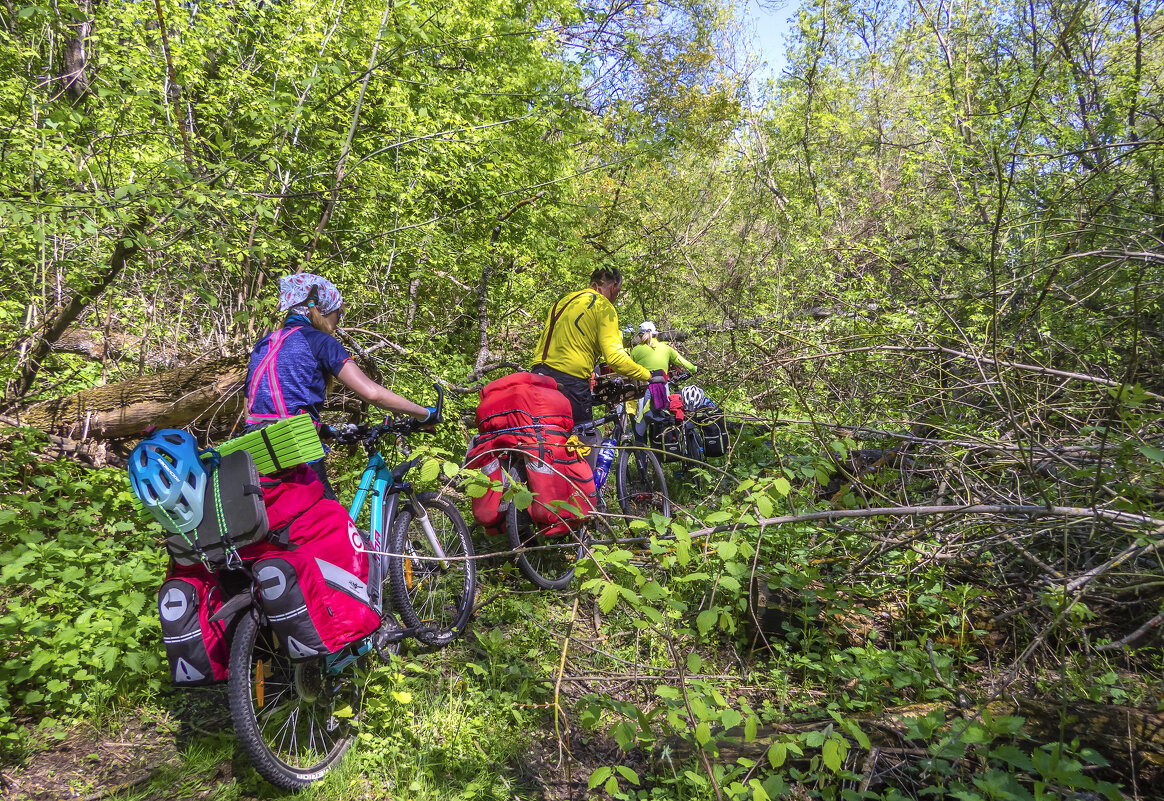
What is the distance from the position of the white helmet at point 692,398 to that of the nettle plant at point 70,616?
4.75m

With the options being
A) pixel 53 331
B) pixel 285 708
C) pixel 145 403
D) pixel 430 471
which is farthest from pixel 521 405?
pixel 53 331

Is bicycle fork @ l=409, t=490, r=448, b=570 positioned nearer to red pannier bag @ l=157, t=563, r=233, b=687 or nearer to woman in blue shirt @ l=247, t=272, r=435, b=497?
woman in blue shirt @ l=247, t=272, r=435, b=497

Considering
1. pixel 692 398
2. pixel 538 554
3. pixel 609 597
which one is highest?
pixel 692 398

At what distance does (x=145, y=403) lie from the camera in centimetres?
498

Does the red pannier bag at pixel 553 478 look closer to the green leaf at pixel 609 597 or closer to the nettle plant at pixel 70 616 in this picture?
the green leaf at pixel 609 597

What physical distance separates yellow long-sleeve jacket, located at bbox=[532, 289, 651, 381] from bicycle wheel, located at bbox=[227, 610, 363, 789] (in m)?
2.76

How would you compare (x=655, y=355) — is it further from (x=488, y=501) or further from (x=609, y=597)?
(x=609, y=597)

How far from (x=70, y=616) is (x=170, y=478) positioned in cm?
167

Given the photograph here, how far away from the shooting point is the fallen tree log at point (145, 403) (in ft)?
16.0

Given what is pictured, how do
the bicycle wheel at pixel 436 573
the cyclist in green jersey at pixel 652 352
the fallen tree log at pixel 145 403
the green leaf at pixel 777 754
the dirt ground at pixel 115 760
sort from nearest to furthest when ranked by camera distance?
the green leaf at pixel 777 754, the dirt ground at pixel 115 760, the bicycle wheel at pixel 436 573, the fallen tree log at pixel 145 403, the cyclist in green jersey at pixel 652 352

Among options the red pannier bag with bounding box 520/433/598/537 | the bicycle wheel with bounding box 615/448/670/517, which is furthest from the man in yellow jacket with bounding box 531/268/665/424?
the bicycle wheel with bounding box 615/448/670/517

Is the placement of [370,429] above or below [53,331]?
below

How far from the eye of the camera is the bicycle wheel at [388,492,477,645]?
339 centimetres

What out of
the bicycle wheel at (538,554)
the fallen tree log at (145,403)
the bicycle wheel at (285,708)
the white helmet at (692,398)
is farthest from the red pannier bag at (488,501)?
the white helmet at (692,398)
